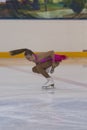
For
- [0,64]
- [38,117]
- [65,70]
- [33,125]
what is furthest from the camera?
[0,64]

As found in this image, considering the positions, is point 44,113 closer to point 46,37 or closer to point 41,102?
point 41,102

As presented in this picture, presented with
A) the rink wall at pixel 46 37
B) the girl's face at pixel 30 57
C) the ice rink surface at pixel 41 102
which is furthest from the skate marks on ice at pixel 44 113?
the rink wall at pixel 46 37

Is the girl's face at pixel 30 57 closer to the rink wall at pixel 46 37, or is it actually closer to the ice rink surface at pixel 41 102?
the ice rink surface at pixel 41 102

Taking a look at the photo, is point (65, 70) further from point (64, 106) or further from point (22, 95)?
point (64, 106)

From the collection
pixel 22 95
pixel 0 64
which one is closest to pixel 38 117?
pixel 22 95

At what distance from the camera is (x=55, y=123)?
17.5ft

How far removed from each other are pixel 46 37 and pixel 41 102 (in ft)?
26.7

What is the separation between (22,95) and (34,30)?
7582 mm

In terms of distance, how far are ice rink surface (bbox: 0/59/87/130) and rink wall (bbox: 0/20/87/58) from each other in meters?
4.42

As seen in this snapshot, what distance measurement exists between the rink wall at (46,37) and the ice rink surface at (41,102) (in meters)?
4.42

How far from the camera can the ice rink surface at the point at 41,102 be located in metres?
5.35

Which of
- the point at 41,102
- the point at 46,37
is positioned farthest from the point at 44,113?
the point at 46,37

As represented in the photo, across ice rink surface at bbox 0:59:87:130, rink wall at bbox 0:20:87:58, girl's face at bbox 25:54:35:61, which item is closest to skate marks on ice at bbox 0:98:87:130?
ice rink surface at bbox 0:59:87:130

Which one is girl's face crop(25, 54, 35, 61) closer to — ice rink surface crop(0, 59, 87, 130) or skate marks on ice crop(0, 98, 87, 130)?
ice rink surface crop(0, 59, 87, 130)
